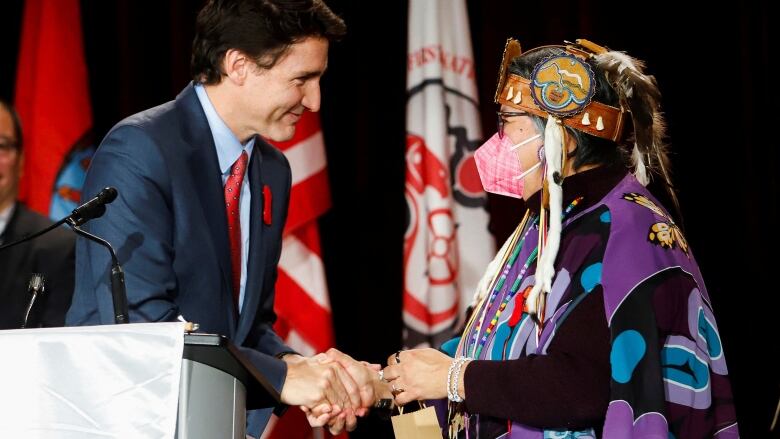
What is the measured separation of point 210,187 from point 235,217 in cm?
13

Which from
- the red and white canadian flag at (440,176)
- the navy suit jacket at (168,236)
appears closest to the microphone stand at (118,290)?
the navy suit jacket at (168,236)

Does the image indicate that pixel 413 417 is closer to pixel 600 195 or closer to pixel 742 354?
pixel 600 195

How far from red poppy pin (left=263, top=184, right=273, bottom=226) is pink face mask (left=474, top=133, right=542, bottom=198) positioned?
1.88 ft

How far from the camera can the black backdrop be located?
13.1 feet

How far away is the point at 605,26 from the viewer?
163 inches

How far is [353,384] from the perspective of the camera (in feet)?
8.71

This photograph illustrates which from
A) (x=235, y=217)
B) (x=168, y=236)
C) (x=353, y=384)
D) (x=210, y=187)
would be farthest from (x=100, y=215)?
(x=353, y=384)

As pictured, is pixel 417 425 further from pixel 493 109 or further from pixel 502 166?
pixel 493 109

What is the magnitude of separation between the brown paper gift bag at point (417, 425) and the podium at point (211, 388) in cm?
71

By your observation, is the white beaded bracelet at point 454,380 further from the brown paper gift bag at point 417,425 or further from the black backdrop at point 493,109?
the black backdrop at point 493,109

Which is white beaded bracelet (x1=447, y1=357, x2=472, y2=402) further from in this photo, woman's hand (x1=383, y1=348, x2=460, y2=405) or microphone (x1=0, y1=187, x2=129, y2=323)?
microphone (x1=0, y1=187, x2=129, y2=323)

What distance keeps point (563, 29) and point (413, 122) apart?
0.71 m

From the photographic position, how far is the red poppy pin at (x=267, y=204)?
2.72 meters

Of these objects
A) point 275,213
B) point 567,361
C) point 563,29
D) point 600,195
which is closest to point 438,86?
point 563,29
